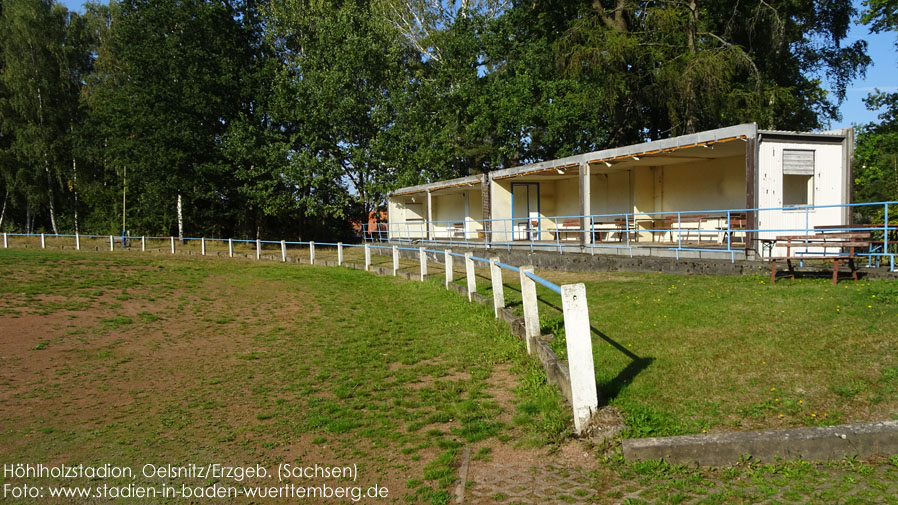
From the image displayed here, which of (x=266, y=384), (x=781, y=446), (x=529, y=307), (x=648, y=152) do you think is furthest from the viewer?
(x=648, y=152)

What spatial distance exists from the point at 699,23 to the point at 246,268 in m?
19.9

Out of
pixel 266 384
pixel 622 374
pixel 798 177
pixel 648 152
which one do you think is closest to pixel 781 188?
pixel 798 177

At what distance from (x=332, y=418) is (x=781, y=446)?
3542 mm

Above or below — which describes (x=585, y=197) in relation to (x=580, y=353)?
above

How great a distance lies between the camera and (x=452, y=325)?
30.8ft

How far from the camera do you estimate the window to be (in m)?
12.9

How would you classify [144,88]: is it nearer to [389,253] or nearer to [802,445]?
[389,253]

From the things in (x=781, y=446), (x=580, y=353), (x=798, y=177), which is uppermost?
(x=798, y=177)

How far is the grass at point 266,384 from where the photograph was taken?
15.5 feet

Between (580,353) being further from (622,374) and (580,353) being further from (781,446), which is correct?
(781,446)

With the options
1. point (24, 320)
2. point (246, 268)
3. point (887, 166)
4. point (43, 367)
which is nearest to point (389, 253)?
point (246, 268)

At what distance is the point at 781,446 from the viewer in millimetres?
3885

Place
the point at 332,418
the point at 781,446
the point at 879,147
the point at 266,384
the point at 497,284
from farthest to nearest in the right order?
the point at 879,147
the point at 497,284
the point at 266,384
the point at 332,418
the point at 781,446

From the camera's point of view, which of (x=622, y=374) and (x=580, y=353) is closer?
(x=580, y=353)
